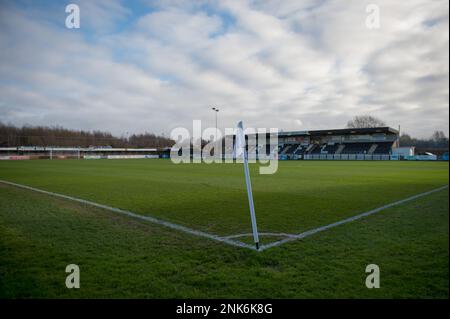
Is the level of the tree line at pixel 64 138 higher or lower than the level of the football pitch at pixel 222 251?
higher

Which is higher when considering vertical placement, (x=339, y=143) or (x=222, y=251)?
(x=339, y=143)

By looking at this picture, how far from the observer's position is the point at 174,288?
3.48 meters

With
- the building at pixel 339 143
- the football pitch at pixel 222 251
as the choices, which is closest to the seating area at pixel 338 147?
the building at pixel 339 143

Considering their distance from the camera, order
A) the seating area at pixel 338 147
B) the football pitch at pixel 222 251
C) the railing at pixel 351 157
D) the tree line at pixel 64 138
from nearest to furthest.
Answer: the football pitch at pixel 222 251 < the railing at pixel 351 157 < the seating area at pixel 338 147 < the tree line at pixel 64 138

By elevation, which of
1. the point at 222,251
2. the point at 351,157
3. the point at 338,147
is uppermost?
the point at 338,147

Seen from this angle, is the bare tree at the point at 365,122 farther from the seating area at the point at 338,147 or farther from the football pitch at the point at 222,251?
the football pitch at the point at 222,251

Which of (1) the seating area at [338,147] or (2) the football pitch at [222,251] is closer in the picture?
(2) the football pitch at [222,251]

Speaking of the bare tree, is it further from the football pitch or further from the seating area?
the football pitch

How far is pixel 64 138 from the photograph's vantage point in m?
102

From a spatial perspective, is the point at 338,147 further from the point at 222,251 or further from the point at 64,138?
the point at 64,138

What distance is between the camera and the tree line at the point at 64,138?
86.7 m

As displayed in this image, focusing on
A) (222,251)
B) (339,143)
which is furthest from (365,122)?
(222,251)

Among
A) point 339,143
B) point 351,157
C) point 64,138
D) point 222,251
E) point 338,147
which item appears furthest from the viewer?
point 64,138

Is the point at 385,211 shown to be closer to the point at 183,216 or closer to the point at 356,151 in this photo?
the point at 183,216
